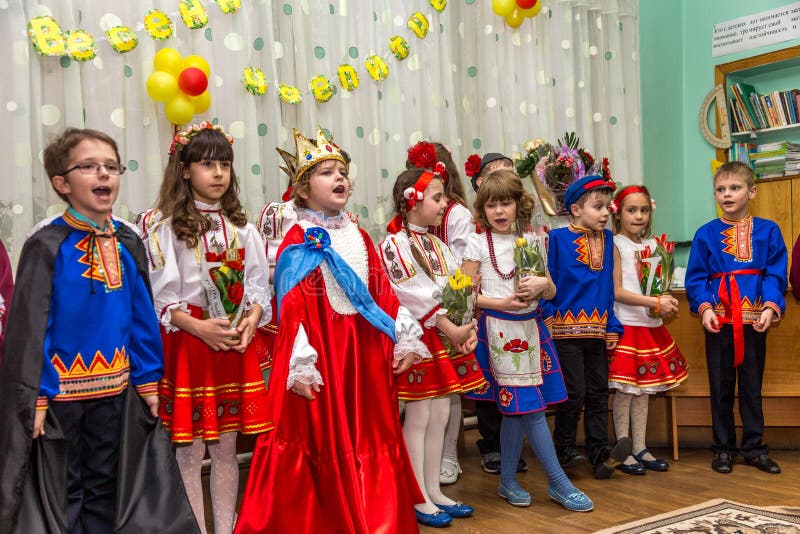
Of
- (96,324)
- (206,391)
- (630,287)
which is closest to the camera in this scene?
(96,324)

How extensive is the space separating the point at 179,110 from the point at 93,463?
1.62 meters

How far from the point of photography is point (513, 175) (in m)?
3.05

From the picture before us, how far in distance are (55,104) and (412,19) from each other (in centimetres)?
196

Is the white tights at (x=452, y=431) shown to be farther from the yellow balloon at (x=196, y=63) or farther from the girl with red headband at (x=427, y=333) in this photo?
the yellow balloon at (x=196, y=63)

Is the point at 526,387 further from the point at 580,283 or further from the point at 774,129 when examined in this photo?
the point at 774,129

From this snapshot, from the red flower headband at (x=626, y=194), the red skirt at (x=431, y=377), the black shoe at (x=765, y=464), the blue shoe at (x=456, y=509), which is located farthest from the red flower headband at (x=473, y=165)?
the black shoe at (x=765, y=464)

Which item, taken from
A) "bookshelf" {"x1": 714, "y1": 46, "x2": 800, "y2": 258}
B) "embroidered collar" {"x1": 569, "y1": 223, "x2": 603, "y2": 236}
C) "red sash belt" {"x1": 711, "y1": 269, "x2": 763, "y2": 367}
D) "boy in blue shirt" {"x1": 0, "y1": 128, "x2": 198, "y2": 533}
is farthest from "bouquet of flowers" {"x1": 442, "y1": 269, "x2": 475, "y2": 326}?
"bookshelf" {"x1": 714, "y1": 46, "x2": 800, "y2": 258}

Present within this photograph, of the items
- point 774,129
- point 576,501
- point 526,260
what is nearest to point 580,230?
point 526,260

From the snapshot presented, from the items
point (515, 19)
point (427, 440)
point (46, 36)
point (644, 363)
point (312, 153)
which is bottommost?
point (427, 440)

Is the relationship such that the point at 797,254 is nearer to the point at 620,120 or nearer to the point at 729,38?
the point at 620,120

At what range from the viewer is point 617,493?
314 centimetres

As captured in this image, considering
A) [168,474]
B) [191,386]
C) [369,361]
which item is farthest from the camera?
[369,361]

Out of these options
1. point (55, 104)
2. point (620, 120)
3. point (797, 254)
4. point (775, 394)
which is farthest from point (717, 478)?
point (55, 104)

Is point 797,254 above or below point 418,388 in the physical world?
above
